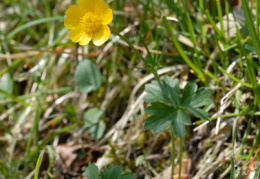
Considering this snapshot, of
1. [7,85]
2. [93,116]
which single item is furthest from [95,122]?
[7,85]

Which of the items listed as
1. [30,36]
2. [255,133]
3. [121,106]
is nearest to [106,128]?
[121,106]

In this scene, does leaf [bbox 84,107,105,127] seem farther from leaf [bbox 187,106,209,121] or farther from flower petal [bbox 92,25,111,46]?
leaf [bbox 187,106,209,121]

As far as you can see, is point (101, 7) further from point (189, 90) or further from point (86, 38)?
point (189, 90)

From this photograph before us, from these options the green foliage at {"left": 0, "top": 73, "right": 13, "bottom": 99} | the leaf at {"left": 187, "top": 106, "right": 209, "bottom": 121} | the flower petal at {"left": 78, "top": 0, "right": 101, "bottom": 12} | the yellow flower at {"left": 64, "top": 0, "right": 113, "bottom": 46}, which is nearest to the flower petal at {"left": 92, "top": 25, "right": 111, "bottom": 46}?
the yellow flower at {"left": 64, "top": 0, "right": 113, "bottom": 46}

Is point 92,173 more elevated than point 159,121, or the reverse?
point 159,121

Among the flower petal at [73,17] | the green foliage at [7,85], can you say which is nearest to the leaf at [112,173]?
the flower petal at [73,17]

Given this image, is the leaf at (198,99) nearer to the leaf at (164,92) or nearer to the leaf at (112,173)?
the leaf at (164,92)
